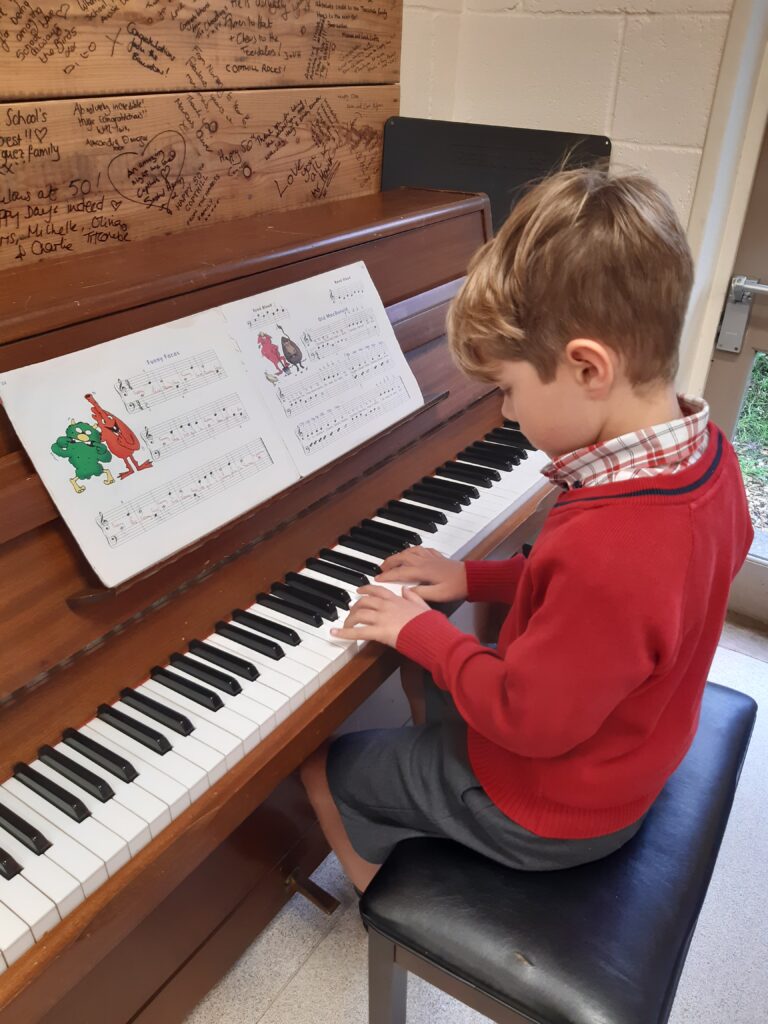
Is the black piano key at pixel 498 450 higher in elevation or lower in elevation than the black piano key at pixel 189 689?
higher

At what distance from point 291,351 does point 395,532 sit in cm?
33

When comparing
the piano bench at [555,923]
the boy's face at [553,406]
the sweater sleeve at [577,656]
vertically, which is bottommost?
the piano bench at [555,923]

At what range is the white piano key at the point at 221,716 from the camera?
903mm

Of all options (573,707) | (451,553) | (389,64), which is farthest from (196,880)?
(389,64)

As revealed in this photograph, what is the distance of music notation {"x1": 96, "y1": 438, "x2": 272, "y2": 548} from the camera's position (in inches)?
37.4

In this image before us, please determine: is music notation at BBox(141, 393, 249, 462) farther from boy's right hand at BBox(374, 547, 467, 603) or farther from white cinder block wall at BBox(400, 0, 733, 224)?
white cinder block wall at BBox(400, 0, 733, 224)

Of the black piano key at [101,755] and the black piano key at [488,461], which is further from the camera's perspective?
the black piano key at [488,461]

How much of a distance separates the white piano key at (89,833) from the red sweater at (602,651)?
1.31 feet

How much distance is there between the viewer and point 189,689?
3.11 ft

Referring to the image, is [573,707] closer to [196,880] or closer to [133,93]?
[196,880]

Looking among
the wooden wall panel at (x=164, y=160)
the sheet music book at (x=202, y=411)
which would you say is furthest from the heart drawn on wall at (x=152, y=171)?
the sheet music book at (x=202, y=411)

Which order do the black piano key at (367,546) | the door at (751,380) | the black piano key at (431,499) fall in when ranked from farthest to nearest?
the door at (751,380), the black piano key at (431,499), the black piano key at (367,546)

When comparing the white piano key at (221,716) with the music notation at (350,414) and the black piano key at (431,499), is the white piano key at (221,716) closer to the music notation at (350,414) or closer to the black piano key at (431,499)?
the music notation at (350,414)

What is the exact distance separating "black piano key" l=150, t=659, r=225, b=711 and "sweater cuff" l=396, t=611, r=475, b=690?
0.78 ft
